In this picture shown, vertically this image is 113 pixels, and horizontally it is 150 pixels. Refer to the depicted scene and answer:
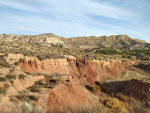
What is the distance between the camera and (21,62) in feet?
65.4

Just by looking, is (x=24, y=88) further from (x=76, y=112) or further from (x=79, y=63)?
(x=79, y=63)

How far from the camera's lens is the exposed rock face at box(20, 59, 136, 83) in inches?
840

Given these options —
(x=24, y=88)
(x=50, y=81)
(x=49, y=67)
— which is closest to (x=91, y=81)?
(x=49, y=67)

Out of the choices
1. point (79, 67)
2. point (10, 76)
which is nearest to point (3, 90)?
point (10, 76)

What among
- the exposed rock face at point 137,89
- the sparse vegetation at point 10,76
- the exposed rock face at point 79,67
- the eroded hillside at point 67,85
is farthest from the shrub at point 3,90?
the exposed rock face at point 137,89

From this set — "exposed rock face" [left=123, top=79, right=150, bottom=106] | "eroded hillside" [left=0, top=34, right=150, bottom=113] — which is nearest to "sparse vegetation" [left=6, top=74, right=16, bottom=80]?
"eroded hillside" [left=0, top=34, right=150, bottom=113]

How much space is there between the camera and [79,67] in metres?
28.3

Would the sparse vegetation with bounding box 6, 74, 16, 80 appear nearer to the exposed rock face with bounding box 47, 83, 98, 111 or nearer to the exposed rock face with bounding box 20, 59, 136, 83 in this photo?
the exposed rock face with bounding box 47, 83, 98, 111

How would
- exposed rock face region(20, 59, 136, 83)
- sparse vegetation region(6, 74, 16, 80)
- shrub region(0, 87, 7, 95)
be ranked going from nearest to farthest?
1. shrub region(0, 87, 7, 95)
2. sparse vegetation region(6, 74, 16, 80)
3. exposed rock face region(20, 59, 136, 83)

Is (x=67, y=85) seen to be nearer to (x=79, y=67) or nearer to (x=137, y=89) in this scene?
(x=137, y=89)

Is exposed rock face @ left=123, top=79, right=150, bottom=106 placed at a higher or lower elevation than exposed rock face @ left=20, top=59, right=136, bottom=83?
lower

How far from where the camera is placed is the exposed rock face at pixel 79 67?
21348 mm

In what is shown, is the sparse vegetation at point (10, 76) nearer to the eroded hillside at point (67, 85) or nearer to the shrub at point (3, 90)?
the eroded hillside at point (67, 85)

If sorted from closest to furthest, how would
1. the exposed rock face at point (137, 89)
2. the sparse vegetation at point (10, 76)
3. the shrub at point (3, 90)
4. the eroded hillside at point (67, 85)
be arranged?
the eroded hillside at point (67, 85) < the shrub at point (3, 90) < the sparse vegetation at point (10, 76) < the exposed rock face at point (137, 89)
